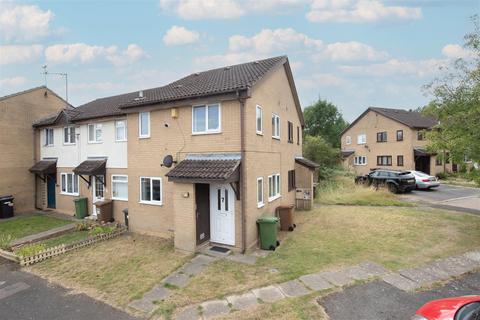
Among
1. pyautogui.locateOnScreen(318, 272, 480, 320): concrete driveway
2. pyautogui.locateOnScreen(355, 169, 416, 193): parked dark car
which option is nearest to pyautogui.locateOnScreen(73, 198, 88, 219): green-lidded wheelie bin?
pyautogui.locateOnScreen(318, 272, 480, 320): concrete driveway

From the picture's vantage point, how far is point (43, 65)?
757 inches

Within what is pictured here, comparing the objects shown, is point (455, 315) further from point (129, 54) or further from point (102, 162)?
point (129, 54)

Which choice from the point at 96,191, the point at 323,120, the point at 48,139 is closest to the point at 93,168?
the point at 96,191

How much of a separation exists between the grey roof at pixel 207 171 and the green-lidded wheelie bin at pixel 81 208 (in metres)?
8.39

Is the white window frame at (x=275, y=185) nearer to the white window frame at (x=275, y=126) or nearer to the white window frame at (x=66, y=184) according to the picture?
the white window frame at (x=275, y=126)

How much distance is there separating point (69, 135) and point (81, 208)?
15.6 ft

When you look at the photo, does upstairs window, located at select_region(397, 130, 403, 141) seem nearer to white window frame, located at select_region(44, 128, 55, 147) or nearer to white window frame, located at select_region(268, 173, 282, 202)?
white window frame, located at select_region(268, 173, 282, 202)

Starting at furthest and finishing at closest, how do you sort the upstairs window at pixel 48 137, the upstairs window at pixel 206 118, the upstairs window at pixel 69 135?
the upstairs window at pixel 48 137
the upstairs window at pixel 69 135
the upstairs window at pixel 206 118

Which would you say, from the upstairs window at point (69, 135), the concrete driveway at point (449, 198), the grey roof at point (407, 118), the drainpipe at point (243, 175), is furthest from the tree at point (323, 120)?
the drainpipe at point (243, 175)

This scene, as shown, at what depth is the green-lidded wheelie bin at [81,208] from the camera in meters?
14.7

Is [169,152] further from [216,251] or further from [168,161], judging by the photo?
[216,251]

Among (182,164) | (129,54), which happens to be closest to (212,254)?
(182,164)

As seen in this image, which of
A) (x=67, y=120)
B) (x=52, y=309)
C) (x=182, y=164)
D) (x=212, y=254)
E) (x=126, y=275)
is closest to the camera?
(x=52, y=309)

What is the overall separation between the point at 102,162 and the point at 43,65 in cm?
1145
